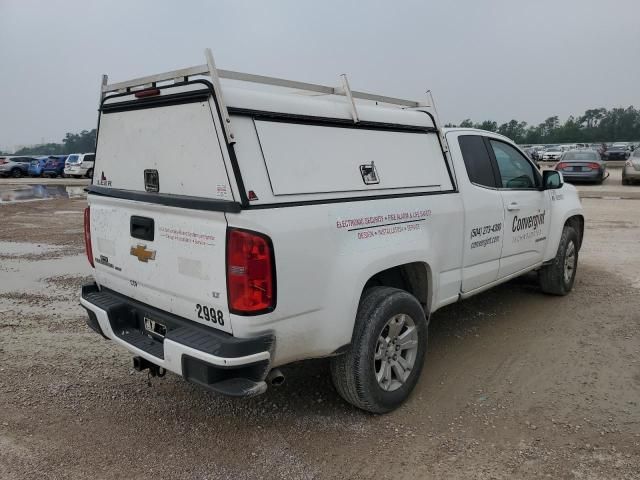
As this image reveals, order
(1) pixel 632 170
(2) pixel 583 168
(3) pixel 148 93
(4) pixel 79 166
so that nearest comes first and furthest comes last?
1. (3) pixel 148 93
2. (1) pixel 632 170
3. (2) pixel 583 168
4. (4) pixel 79 166

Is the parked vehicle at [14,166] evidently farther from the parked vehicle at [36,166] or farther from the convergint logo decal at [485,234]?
the convergint logo decal at [485,234]

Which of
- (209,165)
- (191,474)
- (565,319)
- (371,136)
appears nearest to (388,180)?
(371,136)

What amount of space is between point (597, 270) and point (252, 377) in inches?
241

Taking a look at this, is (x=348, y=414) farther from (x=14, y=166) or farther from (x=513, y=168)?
(x=14, y=166)

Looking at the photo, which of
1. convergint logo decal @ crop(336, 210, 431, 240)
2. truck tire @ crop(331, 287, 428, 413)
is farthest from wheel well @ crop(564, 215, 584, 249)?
truck tire @ crop(331, 287, 428, 413)

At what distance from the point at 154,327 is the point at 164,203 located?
32.2 inches

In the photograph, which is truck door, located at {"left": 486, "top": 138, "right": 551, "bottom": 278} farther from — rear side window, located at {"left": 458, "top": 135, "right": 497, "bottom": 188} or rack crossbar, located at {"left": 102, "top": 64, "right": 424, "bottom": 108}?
rack crossbar, located at {"left": 102, "top": 64, "right": 424, "bottom": 108}

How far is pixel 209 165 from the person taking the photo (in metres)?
2.85

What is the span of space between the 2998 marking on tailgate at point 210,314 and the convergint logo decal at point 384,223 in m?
0.84

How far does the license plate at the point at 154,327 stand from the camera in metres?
3.21

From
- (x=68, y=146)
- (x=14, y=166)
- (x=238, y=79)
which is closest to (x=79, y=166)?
(x=14, y=166)

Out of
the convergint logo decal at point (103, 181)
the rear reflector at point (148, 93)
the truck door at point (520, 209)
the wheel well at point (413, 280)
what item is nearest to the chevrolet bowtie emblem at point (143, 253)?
the convergint logo decal at point (103, 181)

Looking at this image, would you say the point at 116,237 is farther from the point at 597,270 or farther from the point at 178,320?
the point at 597,270

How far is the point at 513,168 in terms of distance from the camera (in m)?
5.12
